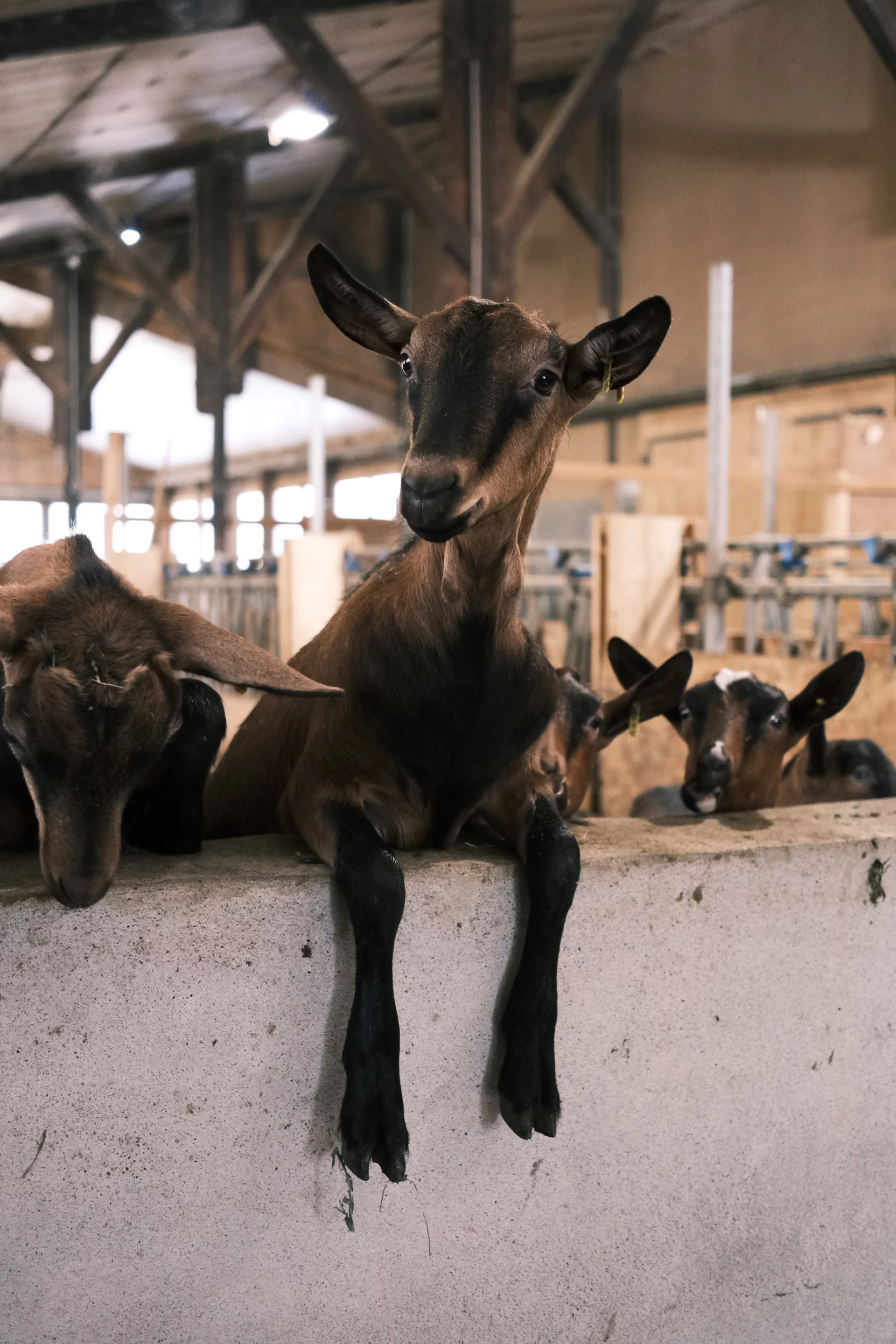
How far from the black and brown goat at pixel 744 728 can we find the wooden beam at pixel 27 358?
14.9 m

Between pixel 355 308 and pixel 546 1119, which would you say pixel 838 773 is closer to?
pixel 546 1119

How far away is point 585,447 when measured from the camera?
13.9 meters

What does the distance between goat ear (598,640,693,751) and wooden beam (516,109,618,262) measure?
11.4 meters

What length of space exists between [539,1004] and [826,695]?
4.94 ft

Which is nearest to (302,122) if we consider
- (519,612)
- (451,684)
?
(519,612)

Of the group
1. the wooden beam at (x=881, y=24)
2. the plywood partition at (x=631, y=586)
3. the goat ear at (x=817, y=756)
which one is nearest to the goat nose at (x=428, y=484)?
the goat ear at (x=817, y=756)

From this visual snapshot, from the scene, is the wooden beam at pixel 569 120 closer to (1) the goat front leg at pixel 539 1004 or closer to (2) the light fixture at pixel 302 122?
(2) the light fixture at pixel 302 122

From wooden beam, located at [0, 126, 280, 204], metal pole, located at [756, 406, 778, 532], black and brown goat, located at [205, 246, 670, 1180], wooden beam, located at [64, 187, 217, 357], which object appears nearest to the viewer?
black and brown goat, located at [205, 246, 670, 1180]

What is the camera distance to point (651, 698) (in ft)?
9.45

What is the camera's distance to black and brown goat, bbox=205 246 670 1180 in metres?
1.70

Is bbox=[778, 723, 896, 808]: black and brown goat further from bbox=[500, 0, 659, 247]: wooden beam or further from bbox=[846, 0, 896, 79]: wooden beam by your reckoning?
bbox=[846, 0, 896, 79]: wooden beam

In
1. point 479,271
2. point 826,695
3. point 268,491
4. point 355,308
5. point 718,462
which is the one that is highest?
point 479,271

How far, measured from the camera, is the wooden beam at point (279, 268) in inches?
493

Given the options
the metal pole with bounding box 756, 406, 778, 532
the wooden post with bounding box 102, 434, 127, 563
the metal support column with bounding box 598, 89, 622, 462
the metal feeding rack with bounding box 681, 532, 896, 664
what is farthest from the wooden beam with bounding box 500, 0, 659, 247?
the metal support column with bounding box 598, 89, 622, 462
